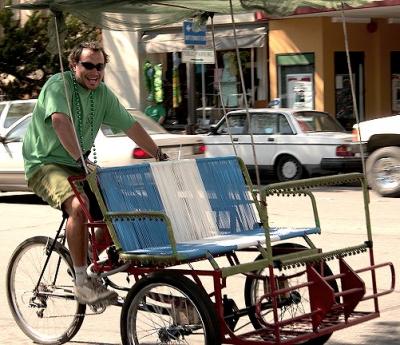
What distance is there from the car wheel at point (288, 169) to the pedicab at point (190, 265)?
11.8m

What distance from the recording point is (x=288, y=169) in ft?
62.5

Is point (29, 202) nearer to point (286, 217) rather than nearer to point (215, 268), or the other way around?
point (286, 217)

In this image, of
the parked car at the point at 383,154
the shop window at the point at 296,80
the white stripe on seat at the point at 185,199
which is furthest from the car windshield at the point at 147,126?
the white stripe on seat at the point at 185,199

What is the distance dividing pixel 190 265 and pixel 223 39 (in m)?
19.8

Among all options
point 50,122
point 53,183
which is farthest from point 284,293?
point 50,122

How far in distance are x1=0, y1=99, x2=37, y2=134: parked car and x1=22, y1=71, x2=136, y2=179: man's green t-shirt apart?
410 inches

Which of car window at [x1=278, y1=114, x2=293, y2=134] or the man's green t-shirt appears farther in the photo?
car window at [x1=278, y1=114, x2=293, y2=134]

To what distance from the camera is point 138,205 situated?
613 cm

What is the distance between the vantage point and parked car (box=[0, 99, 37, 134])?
55.3 feet

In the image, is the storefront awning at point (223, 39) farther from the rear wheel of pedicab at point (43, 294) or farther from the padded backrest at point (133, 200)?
the padded backrest at point (133, 200)

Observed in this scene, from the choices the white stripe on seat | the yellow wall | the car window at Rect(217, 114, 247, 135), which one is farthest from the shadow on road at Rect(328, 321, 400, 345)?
the yellow wall

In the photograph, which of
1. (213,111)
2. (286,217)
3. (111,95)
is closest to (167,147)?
(286,217)

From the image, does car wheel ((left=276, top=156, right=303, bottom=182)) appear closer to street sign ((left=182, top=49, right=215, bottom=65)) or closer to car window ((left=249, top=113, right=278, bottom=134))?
car window ((left=249, top=113, right=278, bottom=134))

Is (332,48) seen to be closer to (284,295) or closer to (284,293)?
(284,295)
